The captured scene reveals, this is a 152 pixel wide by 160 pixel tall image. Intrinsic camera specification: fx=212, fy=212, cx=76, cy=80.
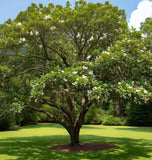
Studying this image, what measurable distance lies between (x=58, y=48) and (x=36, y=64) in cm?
183

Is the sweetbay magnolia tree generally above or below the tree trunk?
above

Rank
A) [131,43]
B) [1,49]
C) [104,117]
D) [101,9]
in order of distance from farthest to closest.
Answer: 1. [104,117]
2. [101,9]
3. [1,49]
4. [131,43]

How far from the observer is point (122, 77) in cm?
1076

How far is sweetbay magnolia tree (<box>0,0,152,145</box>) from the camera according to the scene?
9.35 metres

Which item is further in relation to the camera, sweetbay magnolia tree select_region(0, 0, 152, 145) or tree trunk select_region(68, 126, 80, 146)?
tree trunk select_region(68, 126, 80, 146)

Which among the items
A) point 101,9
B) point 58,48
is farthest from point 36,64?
point 101,9

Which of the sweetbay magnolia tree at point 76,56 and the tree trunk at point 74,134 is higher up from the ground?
the sweetbay magnolia tree at point 76,56

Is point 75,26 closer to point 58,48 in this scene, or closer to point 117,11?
point 58,48

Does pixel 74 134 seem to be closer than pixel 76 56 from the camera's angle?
Yes

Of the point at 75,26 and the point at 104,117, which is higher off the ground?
the point at 75,26

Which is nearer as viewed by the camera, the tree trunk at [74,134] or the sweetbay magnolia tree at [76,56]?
the sweetbay magnolia tree at [76,56]

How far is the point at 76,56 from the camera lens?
15906 millimetres

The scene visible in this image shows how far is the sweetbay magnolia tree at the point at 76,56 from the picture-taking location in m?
9.35

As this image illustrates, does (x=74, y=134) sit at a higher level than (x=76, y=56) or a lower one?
lower
